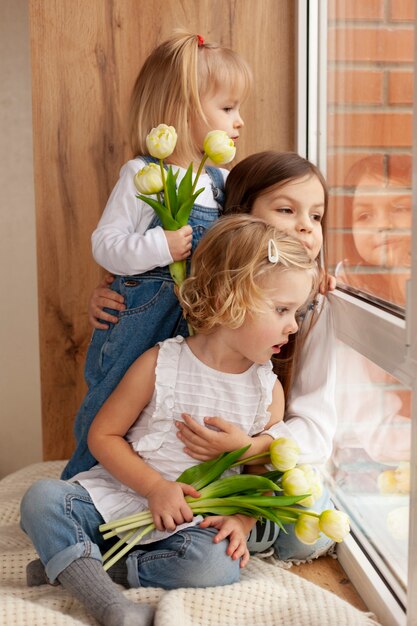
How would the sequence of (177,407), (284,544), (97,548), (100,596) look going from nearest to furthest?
(100,596)
(97,548)
(177,407)
(284,544)

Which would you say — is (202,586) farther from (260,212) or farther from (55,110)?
(55,110)

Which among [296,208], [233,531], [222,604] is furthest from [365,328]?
[222,604]

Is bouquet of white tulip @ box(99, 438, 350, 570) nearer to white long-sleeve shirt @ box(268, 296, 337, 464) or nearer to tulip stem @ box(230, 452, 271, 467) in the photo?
tulip stem @ box(230, 452, 271, 467)

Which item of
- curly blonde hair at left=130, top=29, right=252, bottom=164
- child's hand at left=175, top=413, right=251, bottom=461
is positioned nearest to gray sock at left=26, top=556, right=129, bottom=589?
child's hand at left=175, top=413, right=251, bottom=461

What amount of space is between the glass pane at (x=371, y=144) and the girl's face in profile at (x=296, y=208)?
7 cm

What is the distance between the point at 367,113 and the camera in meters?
1.63

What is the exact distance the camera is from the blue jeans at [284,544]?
1.79 m

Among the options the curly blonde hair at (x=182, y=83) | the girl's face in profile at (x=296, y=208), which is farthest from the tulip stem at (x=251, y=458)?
the curly blonde hair at (x=182, y=83)

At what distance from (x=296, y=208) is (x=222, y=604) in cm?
82

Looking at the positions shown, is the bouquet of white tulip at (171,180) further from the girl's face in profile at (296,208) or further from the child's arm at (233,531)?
the child's arm at (233,531)

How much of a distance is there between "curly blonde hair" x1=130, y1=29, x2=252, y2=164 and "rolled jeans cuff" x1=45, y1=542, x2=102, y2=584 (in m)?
0.88

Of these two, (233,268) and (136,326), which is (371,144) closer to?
(233,268)

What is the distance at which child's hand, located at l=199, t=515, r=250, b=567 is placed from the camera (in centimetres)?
161

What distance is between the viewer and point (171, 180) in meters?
1.70
